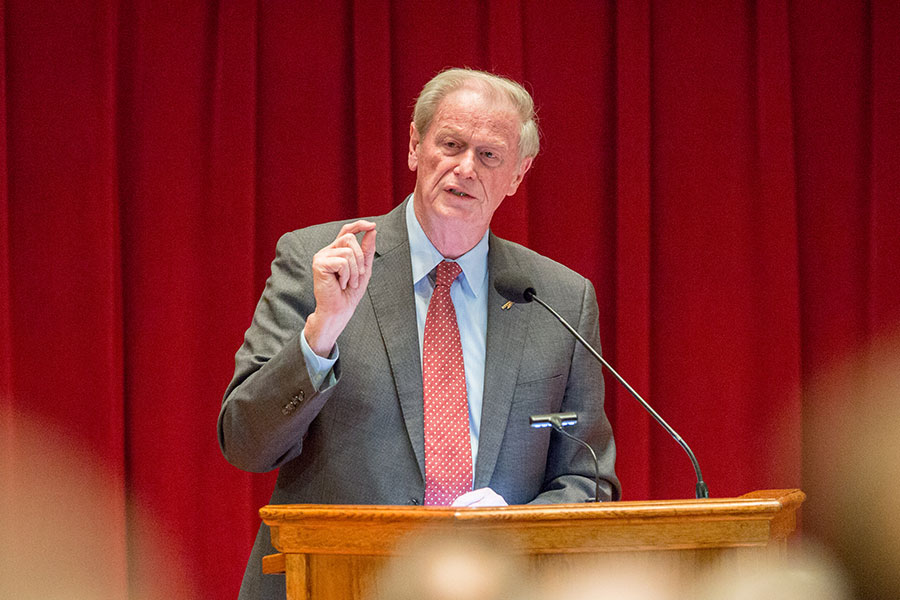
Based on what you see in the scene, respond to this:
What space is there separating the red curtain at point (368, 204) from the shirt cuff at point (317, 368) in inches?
50.7

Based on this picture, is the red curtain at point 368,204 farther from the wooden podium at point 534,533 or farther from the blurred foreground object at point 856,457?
the wooden podium at point 534,533

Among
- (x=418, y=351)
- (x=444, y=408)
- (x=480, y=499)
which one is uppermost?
(x=418, y=351)

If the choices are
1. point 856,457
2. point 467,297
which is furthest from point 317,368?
point 856,457

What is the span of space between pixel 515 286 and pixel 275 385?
0.44 m

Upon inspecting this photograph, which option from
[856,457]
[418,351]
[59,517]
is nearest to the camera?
[418,351]

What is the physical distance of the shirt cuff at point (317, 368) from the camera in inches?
61.4

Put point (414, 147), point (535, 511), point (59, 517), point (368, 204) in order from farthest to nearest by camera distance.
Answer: point (368, 204) < point (59, 517) < point (414, 147) < point (535, 511)

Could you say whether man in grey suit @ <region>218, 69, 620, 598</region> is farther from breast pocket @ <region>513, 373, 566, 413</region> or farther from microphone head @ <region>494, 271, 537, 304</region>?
microphone head @ <region>494, 271, 537, 304</region>

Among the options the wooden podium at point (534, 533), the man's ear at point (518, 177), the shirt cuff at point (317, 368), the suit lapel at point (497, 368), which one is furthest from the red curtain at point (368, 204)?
the wooden podium at point (534, 533)

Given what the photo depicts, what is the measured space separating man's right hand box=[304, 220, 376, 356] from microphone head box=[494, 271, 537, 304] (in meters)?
0.25

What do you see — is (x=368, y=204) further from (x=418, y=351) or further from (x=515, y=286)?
(x=515, y=286)

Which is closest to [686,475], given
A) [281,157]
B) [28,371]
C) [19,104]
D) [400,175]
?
[400,175]

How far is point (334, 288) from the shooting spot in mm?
1552

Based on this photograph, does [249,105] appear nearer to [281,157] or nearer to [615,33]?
[281,157]
